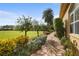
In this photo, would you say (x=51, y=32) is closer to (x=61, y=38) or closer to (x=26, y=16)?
(x=61, y=38)

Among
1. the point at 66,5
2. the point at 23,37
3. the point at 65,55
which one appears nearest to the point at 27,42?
the point at 23,37

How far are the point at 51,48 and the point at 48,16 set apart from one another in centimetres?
50

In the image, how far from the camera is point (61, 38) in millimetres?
3473

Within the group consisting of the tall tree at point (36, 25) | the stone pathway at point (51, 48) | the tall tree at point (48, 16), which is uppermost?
the tall tree at point (48, 16)

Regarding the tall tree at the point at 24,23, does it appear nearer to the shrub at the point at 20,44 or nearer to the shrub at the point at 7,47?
the shrub at the point at 20,44

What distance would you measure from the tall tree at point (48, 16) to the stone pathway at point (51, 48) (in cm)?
18

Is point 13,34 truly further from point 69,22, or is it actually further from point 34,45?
point 69,22

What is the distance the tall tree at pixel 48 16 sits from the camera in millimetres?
3432

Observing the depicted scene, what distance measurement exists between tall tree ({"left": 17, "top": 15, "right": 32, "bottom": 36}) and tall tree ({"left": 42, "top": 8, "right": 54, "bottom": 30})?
245mm

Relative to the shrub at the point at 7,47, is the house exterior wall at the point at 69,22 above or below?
above

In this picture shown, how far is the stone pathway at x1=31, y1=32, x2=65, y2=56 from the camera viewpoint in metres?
3.45

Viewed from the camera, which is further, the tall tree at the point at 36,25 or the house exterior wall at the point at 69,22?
the tall tree at the point at 36,25

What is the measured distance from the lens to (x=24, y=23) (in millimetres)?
3473

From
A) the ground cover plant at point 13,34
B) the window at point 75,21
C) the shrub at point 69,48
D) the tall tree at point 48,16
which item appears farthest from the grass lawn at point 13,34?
the window at point 75,21
